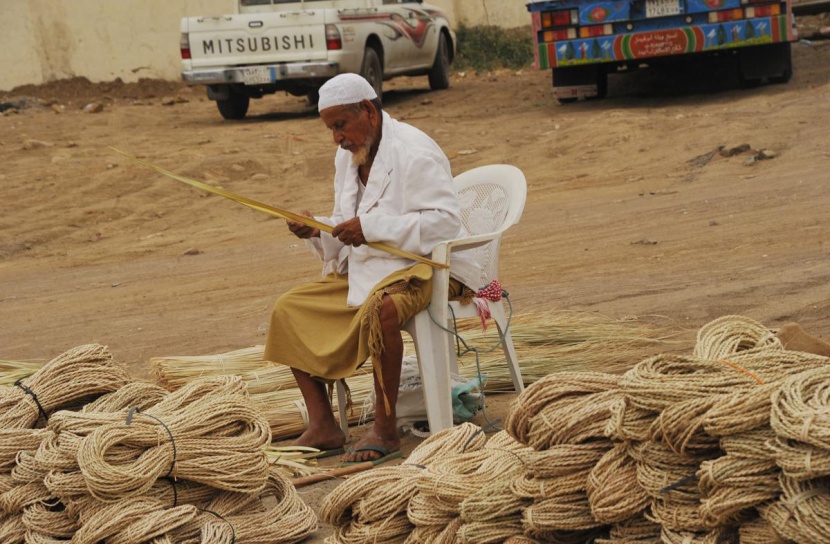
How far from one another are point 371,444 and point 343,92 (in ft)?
4.51

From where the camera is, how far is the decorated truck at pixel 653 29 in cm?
1216

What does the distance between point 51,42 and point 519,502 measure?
660 inches

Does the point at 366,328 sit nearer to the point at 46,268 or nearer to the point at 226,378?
the point at 226,378

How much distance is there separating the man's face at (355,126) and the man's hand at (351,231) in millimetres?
340

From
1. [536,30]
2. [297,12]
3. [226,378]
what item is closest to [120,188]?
[297,12]

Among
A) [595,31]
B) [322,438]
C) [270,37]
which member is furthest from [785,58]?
[322,438]

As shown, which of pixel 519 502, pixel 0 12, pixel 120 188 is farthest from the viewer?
pixel 0 12

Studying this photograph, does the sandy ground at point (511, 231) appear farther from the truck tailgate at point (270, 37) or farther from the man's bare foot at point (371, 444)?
the truck tailgate at point (270, 37)

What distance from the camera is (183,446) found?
3.74 meters

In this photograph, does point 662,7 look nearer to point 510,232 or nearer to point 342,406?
point 510,232

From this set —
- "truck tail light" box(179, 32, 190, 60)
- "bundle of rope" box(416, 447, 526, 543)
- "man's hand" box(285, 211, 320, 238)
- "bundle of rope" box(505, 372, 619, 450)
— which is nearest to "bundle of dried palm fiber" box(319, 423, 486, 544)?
"bundle of rope" box(416, 447, 526, 543)

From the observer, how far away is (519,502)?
3.18 m

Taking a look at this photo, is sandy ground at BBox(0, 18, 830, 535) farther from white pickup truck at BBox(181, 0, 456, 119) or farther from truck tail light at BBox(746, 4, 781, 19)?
truck tail light at BBox(746, 4, 781, 19)

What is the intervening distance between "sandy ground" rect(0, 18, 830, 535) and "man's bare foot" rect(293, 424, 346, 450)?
1.36ft
